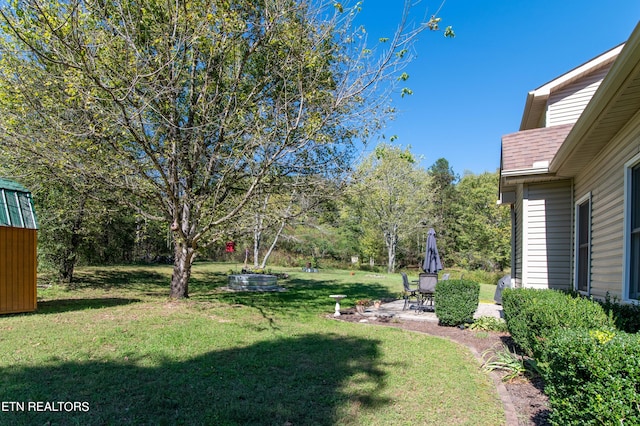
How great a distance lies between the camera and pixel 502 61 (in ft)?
36.6

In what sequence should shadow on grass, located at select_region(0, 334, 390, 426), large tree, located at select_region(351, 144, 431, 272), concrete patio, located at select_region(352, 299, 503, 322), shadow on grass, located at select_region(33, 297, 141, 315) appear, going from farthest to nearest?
large tree, located at select_region(351, 144, 431, 272)
concrete patio, located at select_region(352, 299, 503, 322)
shadow on grass, located at select_region(33, 297, 141, 315)
shadow on grass, located at select_region(0, 334, 390, 426)

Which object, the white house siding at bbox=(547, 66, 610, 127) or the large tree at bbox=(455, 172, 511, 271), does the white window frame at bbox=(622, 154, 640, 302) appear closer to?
the white house siding at bbox=(547, 66, 610, 127)

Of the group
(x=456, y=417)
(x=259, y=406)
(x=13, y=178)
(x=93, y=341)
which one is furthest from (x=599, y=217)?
(x=13, y=178)

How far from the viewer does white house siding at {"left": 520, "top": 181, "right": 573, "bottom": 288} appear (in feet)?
23.1

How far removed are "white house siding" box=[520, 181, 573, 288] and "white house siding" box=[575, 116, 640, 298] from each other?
4.00 ft

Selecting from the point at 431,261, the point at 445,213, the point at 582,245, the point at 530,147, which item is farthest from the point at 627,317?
the point at 445,213

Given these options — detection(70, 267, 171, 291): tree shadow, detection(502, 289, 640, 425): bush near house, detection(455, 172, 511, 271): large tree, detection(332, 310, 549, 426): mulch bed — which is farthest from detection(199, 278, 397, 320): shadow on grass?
detection(455, 172, 511, 271): large tree

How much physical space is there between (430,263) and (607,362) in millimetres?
8783

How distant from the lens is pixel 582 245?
6277 mm

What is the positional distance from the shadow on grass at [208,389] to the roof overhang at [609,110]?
3561mm

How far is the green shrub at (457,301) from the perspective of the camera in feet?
25.6

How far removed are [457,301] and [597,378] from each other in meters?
5.74

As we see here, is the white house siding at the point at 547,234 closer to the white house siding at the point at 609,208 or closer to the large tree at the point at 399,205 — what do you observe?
the white house siding at the point at 609,208

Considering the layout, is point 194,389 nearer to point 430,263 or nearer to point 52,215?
point 430,263
